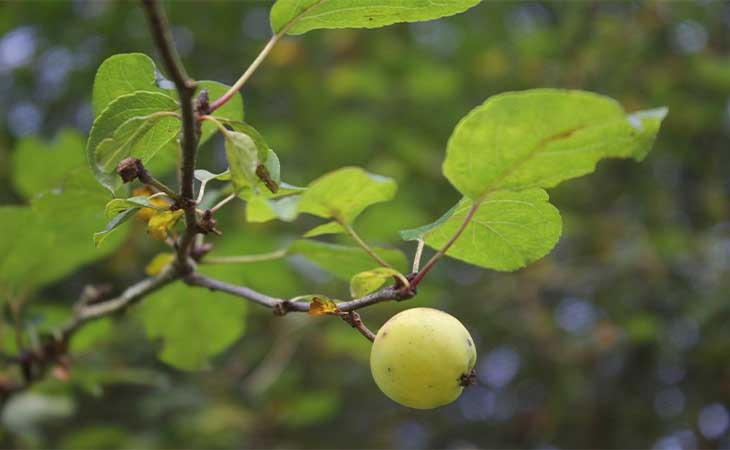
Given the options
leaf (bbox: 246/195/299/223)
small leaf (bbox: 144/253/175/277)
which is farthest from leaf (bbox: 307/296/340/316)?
small leaf (bbox: 144/253/175/277)

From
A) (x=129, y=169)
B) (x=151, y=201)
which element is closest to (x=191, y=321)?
(x=151, y=201)

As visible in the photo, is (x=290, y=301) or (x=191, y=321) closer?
(x=290, y=301)

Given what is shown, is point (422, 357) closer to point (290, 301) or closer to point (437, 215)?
point (290, 301)

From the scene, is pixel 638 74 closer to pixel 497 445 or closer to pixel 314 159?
pixel 314 159

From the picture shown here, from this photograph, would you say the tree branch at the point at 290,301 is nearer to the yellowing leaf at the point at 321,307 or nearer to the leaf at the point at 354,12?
the yellowing leaf at the point at 321,307

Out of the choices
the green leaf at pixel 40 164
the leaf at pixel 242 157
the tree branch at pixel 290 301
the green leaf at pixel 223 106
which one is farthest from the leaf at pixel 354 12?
the green leaf at pixel 40 164

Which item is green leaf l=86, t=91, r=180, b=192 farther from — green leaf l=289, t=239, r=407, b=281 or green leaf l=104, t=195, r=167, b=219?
green leaf l=289, t=239, r=407, b=281

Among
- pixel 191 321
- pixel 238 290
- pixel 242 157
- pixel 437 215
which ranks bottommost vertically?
pixel 437 215

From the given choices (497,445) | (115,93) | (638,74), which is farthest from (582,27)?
(115,93)
